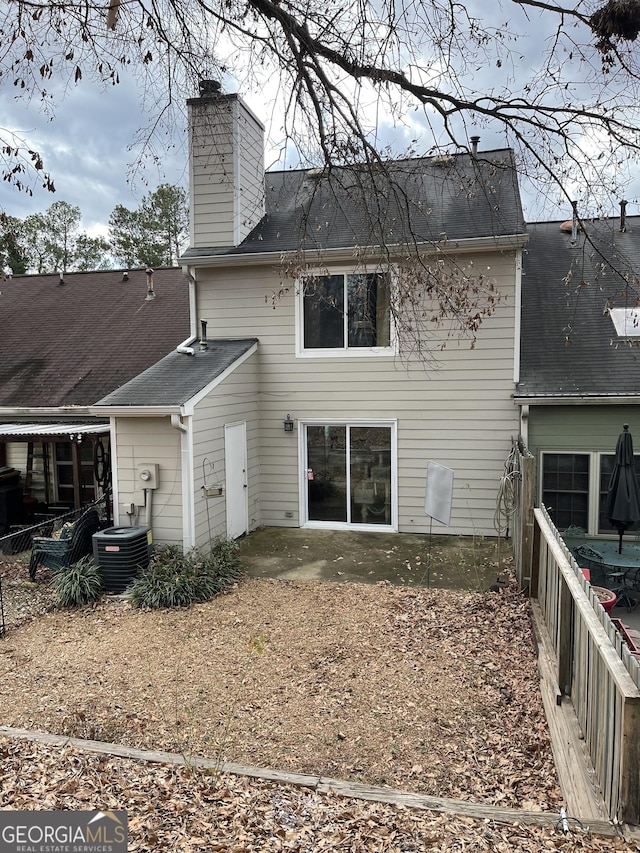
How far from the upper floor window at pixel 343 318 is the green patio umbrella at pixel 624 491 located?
389 centimetres

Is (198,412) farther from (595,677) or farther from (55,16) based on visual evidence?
(595,677)

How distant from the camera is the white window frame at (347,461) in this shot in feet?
31.8

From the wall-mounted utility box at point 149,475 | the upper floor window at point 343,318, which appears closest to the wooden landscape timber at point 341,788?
the wall-mounted utility box at point 149,475

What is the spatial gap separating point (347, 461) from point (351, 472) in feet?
0.67

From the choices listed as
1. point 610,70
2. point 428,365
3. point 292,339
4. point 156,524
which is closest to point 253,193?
point 292,339

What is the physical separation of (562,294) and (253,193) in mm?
6117

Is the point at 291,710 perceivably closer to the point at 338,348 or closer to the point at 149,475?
the point at 149,475

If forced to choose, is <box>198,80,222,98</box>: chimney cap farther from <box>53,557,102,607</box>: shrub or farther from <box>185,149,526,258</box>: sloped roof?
<box>53,557,102,607</box>: shrub

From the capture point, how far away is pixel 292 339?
9945mm

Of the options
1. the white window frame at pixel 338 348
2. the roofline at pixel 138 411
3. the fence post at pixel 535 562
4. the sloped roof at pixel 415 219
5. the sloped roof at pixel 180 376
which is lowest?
the fence post at pixel 535 562

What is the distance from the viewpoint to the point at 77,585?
7.02m

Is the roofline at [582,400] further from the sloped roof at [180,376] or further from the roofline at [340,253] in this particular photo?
the sloped roof at [180,376]

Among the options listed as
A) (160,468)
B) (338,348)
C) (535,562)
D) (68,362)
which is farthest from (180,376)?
(535,562)

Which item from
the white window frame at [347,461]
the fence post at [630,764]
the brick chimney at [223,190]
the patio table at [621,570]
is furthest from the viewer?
the brick chimney at [223,190]
